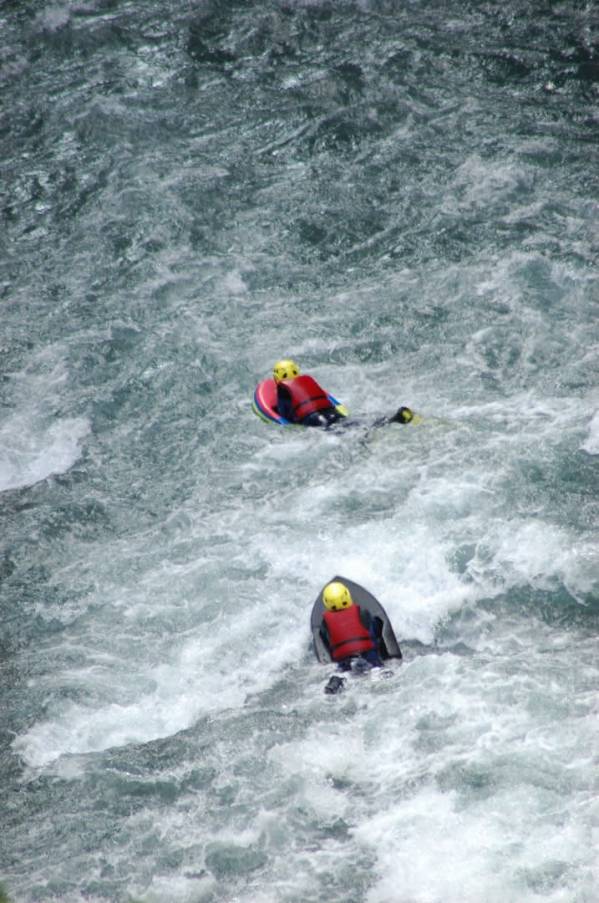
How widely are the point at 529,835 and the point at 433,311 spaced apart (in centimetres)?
689

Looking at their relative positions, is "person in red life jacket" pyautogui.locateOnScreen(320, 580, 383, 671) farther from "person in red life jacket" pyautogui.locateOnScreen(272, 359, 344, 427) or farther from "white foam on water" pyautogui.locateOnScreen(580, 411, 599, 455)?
"white foam on water" pyautogui.locateOnScreen(580, 411, 599, 455)

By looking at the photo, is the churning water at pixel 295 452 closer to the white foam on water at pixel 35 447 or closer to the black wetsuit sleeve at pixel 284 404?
the white foam on water at pixel 35 447

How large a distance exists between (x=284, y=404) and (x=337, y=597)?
121 inches

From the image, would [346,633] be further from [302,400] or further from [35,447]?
[35,447]

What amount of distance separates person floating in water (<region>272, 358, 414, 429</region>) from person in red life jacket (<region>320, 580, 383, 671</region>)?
2.73 metres

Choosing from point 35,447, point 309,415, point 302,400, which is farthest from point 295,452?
point 35,447

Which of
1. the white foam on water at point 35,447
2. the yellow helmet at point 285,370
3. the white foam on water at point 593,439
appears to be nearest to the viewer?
the white foam on water at point 593,439

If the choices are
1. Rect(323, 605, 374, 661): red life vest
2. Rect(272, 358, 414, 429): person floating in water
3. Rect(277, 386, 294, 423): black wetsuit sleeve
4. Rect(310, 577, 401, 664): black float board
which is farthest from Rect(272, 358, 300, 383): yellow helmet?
Rect(323, 605, 374, 661): red life vest

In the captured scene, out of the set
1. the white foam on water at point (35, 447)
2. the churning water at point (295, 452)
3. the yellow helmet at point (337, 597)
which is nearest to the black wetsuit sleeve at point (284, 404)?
the churning water at point (295, 452)

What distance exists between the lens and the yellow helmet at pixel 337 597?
9.01m

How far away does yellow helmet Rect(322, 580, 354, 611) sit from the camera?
355 inches

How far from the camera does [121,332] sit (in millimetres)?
13359

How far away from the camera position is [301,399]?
1138 cm

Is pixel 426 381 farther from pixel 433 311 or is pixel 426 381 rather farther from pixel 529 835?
pixel 529 835
